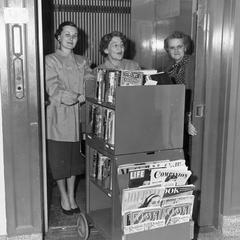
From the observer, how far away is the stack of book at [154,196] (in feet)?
7.08

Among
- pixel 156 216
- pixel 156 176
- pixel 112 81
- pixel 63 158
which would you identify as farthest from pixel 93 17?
pixel 156 216

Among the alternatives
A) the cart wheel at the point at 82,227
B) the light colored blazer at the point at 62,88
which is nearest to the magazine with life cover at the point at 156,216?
the cart wheel at the point at 82,227

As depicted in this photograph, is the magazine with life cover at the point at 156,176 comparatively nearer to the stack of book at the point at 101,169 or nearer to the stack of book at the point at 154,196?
the stack of book at the point at 154,196

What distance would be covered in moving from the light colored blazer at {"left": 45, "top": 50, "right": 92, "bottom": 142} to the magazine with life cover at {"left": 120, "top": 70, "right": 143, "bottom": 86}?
64 cm

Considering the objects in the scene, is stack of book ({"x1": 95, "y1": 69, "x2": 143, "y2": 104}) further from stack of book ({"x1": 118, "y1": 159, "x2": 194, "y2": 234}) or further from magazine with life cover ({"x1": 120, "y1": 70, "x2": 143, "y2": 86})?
stack of book ({"x1": 118, "y1": 159, "x2": 194, "y2": 234})

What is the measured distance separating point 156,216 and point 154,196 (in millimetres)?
113

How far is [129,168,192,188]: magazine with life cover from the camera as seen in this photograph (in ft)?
7.20

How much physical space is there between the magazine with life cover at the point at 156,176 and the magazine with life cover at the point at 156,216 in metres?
0.13

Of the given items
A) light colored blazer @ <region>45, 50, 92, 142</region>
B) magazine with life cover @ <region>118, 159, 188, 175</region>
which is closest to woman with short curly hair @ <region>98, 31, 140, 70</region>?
light colored blazer @ <region>45, 50, 92, 142</region>

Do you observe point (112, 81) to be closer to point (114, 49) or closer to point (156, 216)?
point (114, 49)

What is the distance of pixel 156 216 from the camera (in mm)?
2207

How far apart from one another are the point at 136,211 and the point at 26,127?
83 cm

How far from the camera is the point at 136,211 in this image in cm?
216

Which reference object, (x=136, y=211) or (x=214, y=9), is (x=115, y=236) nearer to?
(x=136, y=211)
